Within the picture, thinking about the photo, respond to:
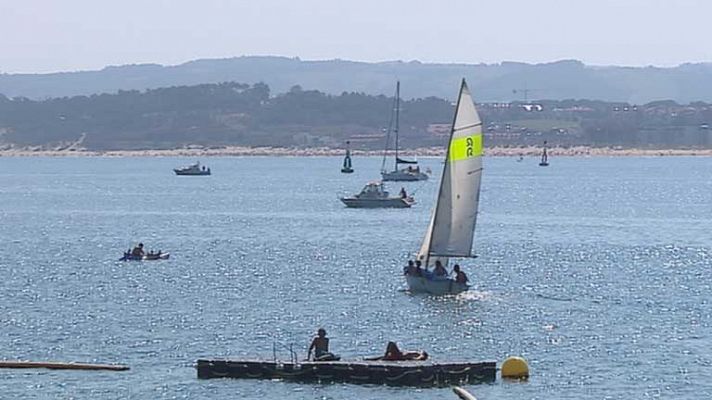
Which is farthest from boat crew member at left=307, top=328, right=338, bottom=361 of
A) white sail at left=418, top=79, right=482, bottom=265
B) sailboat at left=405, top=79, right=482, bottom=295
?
white sail at left=418, top=79, right=482, bottom=265

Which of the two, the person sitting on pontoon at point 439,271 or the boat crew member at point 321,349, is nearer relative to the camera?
the boat crew member at point 321,349

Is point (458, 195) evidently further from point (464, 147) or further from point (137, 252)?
point (137, 252)

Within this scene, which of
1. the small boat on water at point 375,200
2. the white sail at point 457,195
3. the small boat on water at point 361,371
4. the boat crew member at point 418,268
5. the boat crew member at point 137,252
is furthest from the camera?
the small boat on water at point 375,200

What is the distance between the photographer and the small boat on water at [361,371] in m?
58.6

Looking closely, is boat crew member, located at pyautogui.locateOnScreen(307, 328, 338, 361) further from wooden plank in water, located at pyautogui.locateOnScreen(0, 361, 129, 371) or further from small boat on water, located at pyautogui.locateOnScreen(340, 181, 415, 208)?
small boat on water, located at pyautogui.locateOnScreen(340, 181, 415, 208)

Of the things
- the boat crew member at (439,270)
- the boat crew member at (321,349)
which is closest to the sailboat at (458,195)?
the boat crew member at (439,270)

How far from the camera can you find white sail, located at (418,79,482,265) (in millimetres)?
85688

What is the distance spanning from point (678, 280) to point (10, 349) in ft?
131

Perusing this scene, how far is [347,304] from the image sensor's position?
82.2 meters

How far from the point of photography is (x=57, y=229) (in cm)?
13925

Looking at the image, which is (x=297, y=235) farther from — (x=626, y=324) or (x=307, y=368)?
(x=307, y=368)

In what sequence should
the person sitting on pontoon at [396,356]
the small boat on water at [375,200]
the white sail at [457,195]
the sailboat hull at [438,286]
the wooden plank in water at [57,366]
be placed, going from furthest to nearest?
the small boat on water at [375,200], the white sail at [457,195], the sailboat hull at [438,286], the person sitting on pontoon at [396,356], the wooden plank in water at [57,366]

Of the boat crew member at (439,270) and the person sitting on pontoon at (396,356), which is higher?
the person sitting on pontoon at (396,356)

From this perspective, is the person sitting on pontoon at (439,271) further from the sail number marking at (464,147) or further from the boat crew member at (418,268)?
the sail number marking at (464,147)
